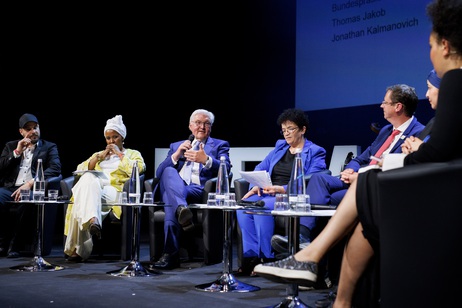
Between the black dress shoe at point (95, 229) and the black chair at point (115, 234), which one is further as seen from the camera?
the black chair at point (115, 234)

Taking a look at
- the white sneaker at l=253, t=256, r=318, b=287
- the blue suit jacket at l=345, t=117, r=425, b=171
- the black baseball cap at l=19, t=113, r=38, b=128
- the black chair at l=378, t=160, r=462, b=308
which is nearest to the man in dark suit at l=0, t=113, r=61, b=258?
the black baseball cap at l=19, t=113, r=38, b=128

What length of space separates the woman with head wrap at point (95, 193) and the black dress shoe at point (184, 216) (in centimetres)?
71

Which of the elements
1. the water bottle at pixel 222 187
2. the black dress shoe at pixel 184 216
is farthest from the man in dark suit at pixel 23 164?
the water bottle at pixel 222 187

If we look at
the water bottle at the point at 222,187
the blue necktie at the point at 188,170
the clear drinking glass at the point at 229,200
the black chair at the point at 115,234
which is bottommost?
the black chair at the point at 115,234

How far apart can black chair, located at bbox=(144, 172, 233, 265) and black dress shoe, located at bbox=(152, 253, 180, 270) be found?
287 mm

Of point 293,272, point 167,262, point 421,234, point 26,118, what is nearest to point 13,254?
point 26,118

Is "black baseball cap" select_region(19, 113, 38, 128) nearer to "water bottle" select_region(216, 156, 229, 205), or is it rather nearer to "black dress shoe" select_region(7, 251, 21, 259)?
"black dress shoe" select_region(7, 251, 21, 259)

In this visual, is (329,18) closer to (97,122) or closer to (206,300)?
(97,122)

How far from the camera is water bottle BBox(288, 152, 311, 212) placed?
2906 mm

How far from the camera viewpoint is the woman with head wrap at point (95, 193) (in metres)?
4.68

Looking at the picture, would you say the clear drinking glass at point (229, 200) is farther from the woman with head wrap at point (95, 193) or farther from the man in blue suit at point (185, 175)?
the woman with head wrap at point (95, 193)

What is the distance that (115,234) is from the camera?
5160 mm

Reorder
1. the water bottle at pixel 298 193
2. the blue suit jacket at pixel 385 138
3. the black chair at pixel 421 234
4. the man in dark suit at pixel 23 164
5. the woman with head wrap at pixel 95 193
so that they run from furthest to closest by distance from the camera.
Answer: the man in dark suit at pixel 23 164 → the woman with head wrap at pixel 95 193 → the blue suit jacket at pixel 385 138 → the water bottle at pixel 298 193 → the black chair at pixel 421 234

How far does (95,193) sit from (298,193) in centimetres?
226
